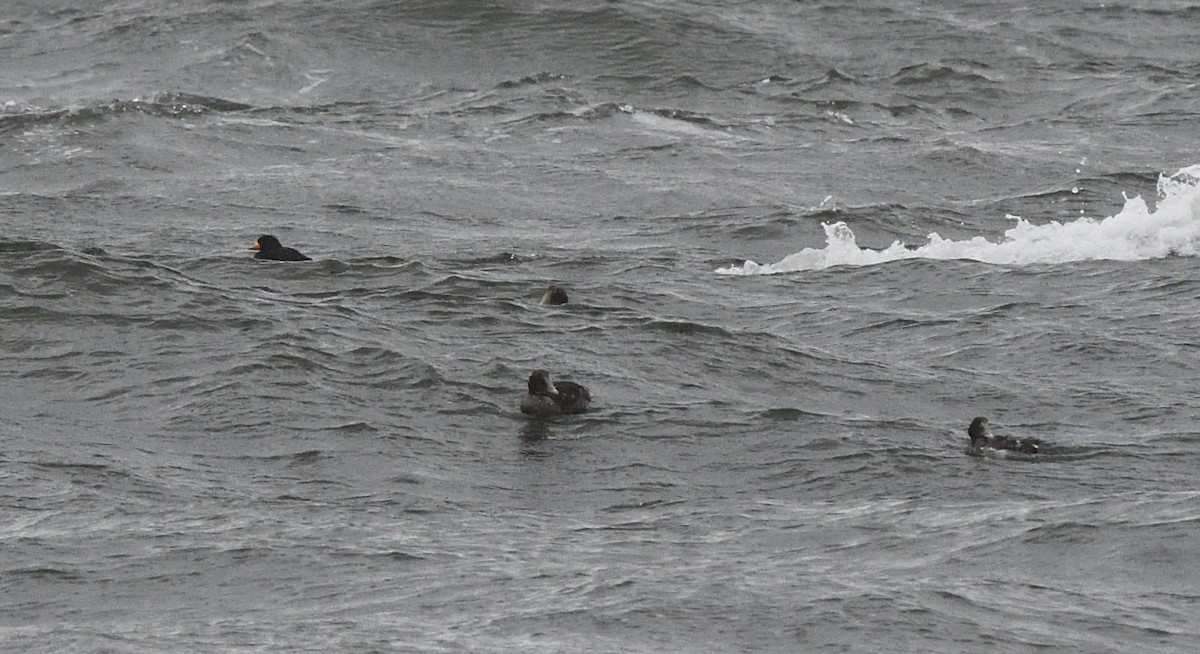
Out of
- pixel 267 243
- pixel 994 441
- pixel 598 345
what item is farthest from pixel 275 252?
pixel 994 441

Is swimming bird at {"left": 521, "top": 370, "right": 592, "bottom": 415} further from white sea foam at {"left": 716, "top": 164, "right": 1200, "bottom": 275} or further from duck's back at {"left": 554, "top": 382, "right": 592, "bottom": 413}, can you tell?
white sea foam at {"left": 716, "top": 164, "right": 1200, "bottom": 275}

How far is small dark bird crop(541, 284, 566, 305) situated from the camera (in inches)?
676

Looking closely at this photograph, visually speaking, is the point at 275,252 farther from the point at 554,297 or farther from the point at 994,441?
the point at 994,441

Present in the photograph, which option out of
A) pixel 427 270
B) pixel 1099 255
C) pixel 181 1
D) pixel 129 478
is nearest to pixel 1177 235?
pixel 1099 255

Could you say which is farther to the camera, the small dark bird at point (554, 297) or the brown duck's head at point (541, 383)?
the small dark bird at point (554, 297)

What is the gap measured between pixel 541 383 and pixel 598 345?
2031mm

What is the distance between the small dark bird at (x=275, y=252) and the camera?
18438mm

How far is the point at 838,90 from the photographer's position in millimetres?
27703

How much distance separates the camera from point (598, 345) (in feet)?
53.5

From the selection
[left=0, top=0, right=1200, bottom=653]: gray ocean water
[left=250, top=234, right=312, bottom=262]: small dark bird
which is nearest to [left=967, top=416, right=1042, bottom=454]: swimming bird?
[left=0, top=0, right=1200, bottom=653]: gray ocean water

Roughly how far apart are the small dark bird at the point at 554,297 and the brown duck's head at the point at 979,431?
14.6 ft

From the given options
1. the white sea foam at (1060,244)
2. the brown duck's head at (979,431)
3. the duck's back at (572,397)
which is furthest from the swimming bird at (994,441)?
the white sea foam at (1060,244)

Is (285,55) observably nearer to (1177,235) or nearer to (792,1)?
(792,1)

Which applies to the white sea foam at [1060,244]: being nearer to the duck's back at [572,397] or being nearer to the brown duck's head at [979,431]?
the duck's back at [572,397]
